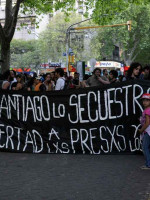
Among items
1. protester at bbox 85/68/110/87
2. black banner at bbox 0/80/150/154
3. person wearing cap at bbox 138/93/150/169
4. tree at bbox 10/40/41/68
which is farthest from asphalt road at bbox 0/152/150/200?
tree at bbox 10/40/41/68

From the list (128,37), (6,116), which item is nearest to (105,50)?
(128,37)

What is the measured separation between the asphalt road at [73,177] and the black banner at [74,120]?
0.35 m

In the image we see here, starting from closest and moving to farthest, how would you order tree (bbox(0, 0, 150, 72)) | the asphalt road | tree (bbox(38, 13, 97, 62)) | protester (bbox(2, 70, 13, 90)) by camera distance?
the asphalt road, protester (bbox(2, 70, 13, 90)), tree (bbox(0, 0, 150, 72)), tree (bbox(38, 13, 97, 62))

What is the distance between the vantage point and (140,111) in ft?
30.9

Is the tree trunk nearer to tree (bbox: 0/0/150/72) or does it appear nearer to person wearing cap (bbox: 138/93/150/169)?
tree (bbox: 0/0/150/72)

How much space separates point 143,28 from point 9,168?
64649 mm

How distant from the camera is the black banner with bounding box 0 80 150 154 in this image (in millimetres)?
9484

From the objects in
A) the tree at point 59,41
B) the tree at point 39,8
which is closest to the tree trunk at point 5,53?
the tree at point 39,8

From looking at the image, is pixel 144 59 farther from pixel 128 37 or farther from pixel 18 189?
pixel 18 189

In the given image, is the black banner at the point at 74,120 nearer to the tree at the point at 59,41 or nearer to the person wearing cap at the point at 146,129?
the person wearing cap at the point at 146,129

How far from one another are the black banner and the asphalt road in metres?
0.35

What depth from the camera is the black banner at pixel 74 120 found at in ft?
31.1

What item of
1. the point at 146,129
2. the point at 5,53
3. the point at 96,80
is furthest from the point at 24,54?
the point at 146,129

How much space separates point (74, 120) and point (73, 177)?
104 inches
